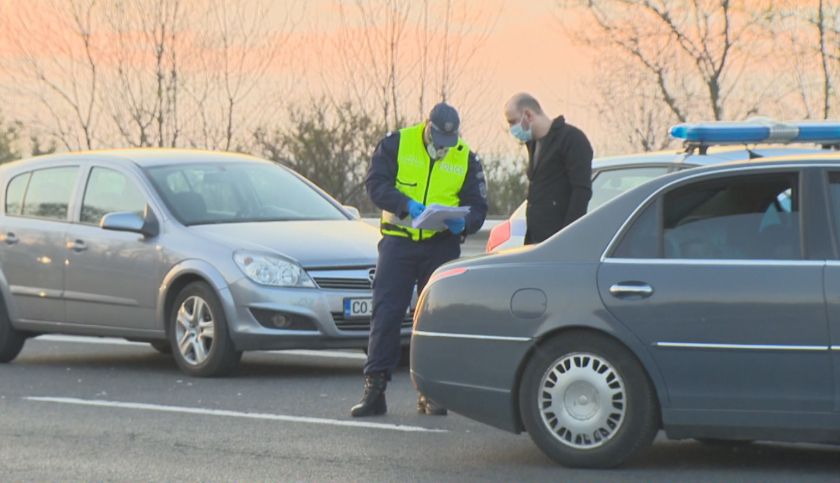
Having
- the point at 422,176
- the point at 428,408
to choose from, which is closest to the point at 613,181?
the point at 422,176

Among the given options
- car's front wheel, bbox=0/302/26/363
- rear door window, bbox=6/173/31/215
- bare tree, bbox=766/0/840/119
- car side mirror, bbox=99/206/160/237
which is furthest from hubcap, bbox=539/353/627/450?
bare tree, bbox=766/0/840/119

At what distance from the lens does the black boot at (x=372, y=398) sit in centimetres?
849

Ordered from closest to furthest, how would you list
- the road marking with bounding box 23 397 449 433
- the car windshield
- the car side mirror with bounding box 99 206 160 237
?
the road marking with bounding box 23 397 449 433
the car side mirror with bounding box 99 206 160 237
the car windshield

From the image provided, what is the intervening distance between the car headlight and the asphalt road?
67cm

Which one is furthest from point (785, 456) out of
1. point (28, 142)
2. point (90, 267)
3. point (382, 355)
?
point (28, 142)

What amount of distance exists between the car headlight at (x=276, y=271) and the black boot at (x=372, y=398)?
1.82 m

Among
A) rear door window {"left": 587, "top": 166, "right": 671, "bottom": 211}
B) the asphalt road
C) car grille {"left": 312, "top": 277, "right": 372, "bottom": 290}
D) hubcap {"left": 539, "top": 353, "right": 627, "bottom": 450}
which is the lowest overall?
the asphalt road

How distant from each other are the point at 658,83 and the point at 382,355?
2421 centimetres

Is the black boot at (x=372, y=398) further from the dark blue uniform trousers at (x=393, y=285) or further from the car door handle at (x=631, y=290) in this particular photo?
the car door handle at (x=631, y=290)

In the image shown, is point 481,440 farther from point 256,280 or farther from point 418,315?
point 256,280

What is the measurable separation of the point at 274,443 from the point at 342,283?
278 centimetres

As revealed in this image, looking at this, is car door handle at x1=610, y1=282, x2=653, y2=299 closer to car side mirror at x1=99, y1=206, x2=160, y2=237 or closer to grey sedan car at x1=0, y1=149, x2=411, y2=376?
grey sedan car at x1=0, y1=149, x2=411, y2=376

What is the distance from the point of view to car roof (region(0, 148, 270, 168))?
37.6ft

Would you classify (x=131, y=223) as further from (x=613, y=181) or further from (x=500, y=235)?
(x=613, y=181)
